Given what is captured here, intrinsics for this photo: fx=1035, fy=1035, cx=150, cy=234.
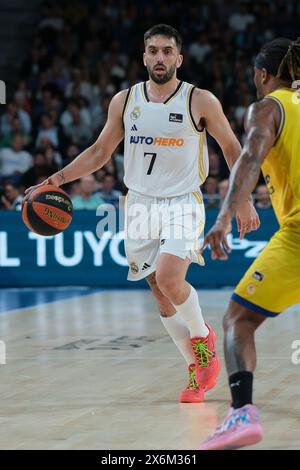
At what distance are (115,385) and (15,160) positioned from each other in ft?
32.3

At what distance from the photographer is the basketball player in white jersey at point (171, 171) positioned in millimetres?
6809

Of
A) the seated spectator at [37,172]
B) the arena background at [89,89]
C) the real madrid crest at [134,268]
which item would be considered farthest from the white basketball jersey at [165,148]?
the seated spectator at [37,172]

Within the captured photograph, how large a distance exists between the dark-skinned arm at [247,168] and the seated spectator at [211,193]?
30.2ft

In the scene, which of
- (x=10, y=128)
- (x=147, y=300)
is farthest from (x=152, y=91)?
(x=10, y=128)

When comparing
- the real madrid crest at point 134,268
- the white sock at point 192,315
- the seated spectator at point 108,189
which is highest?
the real madrid crest at point 134,268

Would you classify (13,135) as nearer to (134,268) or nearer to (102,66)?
(102,66)

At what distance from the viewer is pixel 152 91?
7066 mm

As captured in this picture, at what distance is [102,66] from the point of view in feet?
61.4

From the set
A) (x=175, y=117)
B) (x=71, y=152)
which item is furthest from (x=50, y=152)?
(x=175, y=117)

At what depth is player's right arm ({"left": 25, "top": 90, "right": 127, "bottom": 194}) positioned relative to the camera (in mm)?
7074

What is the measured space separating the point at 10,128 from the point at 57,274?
4191mm

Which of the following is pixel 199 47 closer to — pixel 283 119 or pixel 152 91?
pixel 152 91

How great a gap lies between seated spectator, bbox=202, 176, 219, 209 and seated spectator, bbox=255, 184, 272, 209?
23.1 inches

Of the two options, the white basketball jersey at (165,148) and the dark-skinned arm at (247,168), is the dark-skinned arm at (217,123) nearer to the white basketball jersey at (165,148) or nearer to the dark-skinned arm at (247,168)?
the white basketball jersey at (165,148)
